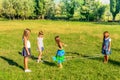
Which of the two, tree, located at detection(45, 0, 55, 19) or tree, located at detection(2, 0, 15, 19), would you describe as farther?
tree, located at detection(45, 0, 55, 19)

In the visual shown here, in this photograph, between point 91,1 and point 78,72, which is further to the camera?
point 91,1

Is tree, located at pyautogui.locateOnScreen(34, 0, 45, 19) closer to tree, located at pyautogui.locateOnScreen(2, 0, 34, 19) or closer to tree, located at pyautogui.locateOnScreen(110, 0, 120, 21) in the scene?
tree, located at pyautogui.locateOnScreen(2, 0, 34, 19)

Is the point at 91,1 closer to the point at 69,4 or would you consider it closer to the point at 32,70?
the point at 69,4

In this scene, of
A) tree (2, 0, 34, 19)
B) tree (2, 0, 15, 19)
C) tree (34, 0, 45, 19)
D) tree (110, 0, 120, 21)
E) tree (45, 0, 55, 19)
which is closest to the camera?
tree (2, 0, 15, 19)

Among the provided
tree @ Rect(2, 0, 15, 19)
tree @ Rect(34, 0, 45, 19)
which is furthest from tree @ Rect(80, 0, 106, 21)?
tree @ Rect(2, 0, 15, 19)

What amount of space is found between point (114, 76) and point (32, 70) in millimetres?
4186

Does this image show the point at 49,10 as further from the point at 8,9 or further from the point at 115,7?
the point at 115,7

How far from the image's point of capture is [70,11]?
11681cm

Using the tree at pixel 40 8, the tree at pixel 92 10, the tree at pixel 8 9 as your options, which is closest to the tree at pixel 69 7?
the tree at pixel 92 10

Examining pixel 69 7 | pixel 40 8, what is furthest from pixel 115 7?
pixel 40 8

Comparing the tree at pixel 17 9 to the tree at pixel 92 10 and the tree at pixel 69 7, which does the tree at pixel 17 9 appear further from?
the tree at pixel 92 10

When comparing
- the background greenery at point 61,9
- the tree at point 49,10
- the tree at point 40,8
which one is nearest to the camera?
the background greenery at point 61,9

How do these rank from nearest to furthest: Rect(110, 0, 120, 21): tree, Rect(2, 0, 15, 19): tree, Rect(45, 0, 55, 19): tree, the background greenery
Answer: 1. Rect(2, 0, 15, 19): tree
2. the background greenery
3. Rect(110, 0, 120, 21): tree
4. Rect(45, 0, 55, 19): tree

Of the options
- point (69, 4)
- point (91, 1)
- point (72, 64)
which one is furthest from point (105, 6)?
point (72, 64)
